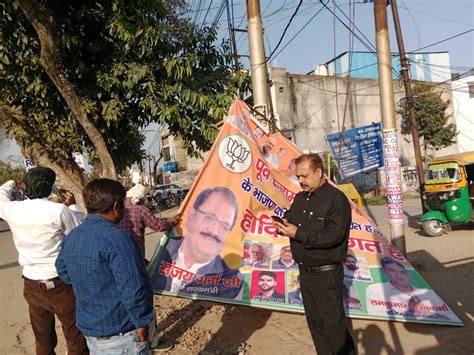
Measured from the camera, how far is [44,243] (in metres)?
3.12

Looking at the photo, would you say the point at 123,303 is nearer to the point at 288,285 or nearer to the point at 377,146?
the point at 288,285

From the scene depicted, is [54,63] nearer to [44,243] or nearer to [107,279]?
[44,243]

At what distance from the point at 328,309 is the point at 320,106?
81.9 feet

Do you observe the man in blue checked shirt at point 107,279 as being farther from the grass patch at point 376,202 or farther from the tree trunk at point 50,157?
the grass patch at point 376,202

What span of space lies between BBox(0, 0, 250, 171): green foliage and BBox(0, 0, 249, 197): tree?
0.5 inches

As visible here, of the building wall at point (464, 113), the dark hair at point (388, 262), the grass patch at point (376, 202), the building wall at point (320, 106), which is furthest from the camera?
the building wall at point (464, 113)

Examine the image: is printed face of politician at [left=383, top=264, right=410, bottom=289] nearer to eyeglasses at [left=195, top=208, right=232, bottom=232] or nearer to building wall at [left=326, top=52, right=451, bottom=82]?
eyeglasses at [left=195, top=208, right=232, bottom=232]

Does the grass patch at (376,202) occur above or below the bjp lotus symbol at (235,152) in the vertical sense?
below

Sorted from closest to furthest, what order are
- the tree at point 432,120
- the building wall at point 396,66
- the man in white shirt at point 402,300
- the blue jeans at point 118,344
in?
1. the blue jeans at point 118,344
2. the man in white shirt at point 402,300
3. the tree at point 432,120
4. the building wall at point 396,66

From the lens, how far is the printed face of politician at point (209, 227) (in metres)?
4.57

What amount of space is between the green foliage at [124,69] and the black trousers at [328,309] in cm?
257

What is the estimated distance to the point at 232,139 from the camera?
15.3 ft

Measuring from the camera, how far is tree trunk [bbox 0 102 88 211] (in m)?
5.74

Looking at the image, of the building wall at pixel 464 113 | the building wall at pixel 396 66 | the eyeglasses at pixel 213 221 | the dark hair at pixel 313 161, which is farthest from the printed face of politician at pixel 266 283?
the building wall at pixel 396 66
